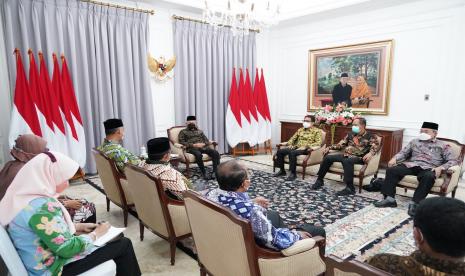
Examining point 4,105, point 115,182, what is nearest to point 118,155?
point 115,182

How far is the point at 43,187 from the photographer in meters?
1.32

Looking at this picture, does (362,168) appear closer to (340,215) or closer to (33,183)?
(340,215)

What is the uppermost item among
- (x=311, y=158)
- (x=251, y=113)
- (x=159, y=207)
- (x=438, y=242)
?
(x=251, y=113)

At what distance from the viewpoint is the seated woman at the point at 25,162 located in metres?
1.64

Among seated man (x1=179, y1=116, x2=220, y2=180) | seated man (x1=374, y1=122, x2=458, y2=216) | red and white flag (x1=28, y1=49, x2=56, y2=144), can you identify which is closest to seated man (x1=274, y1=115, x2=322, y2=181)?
seated man (x1=179, y1=116, x2=220, y2=180)

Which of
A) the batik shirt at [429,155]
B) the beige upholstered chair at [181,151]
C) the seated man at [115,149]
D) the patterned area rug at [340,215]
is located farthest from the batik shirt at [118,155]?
the batik shirt at [429,155]

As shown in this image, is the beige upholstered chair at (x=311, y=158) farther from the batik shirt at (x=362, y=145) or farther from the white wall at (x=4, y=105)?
the white wall at (x=4, y=105)

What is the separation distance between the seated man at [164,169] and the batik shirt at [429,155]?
2892 millimetres

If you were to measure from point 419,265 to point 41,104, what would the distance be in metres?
4.74

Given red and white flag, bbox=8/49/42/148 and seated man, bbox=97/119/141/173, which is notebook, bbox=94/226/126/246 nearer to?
seated man, bbox=97/119/141/173

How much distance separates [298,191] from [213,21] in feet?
8.79

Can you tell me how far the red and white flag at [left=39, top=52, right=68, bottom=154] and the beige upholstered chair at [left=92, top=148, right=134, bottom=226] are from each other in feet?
5.43

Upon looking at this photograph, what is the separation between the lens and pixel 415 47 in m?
4.82

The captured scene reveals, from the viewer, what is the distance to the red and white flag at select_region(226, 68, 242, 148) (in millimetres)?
6187
